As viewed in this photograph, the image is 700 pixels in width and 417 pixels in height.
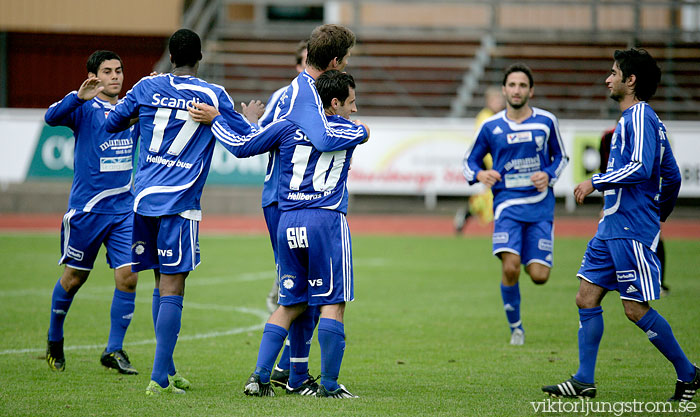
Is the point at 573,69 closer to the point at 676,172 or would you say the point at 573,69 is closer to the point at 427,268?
the point at 427,268

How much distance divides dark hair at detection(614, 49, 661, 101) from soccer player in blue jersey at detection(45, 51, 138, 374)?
3886mm

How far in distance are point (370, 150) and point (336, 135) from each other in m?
15.8

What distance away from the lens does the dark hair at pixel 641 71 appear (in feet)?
19.7

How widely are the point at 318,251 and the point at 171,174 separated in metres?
1.15

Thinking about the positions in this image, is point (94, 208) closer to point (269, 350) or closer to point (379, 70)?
point (269, 350)

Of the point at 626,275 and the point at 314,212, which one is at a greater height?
the point at 314,212

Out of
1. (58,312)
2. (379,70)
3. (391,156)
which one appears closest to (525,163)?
(58,312)

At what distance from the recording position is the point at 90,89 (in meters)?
6.75

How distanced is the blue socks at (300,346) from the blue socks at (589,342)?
71.7 inches

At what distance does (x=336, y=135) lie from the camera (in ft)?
18.7

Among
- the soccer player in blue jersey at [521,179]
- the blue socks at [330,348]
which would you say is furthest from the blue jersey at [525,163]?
the blue socks at [330,348]

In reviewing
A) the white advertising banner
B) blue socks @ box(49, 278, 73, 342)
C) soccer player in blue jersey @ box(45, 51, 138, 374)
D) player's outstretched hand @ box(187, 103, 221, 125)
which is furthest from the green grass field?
the white advertising banner

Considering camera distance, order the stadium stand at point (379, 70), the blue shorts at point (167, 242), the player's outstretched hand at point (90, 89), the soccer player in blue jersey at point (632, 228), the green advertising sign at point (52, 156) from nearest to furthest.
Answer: the soccer player in blue jersey at point (632, 228), the blue shorts at point (167, 242), the player's outstretched hand at point (90, 89), the green advertising sign at point (52, 156), the stadium stand at point (379, 70)

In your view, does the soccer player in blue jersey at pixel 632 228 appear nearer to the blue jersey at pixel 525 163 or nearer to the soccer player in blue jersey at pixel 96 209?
the blue jersey at pixel 525 163
